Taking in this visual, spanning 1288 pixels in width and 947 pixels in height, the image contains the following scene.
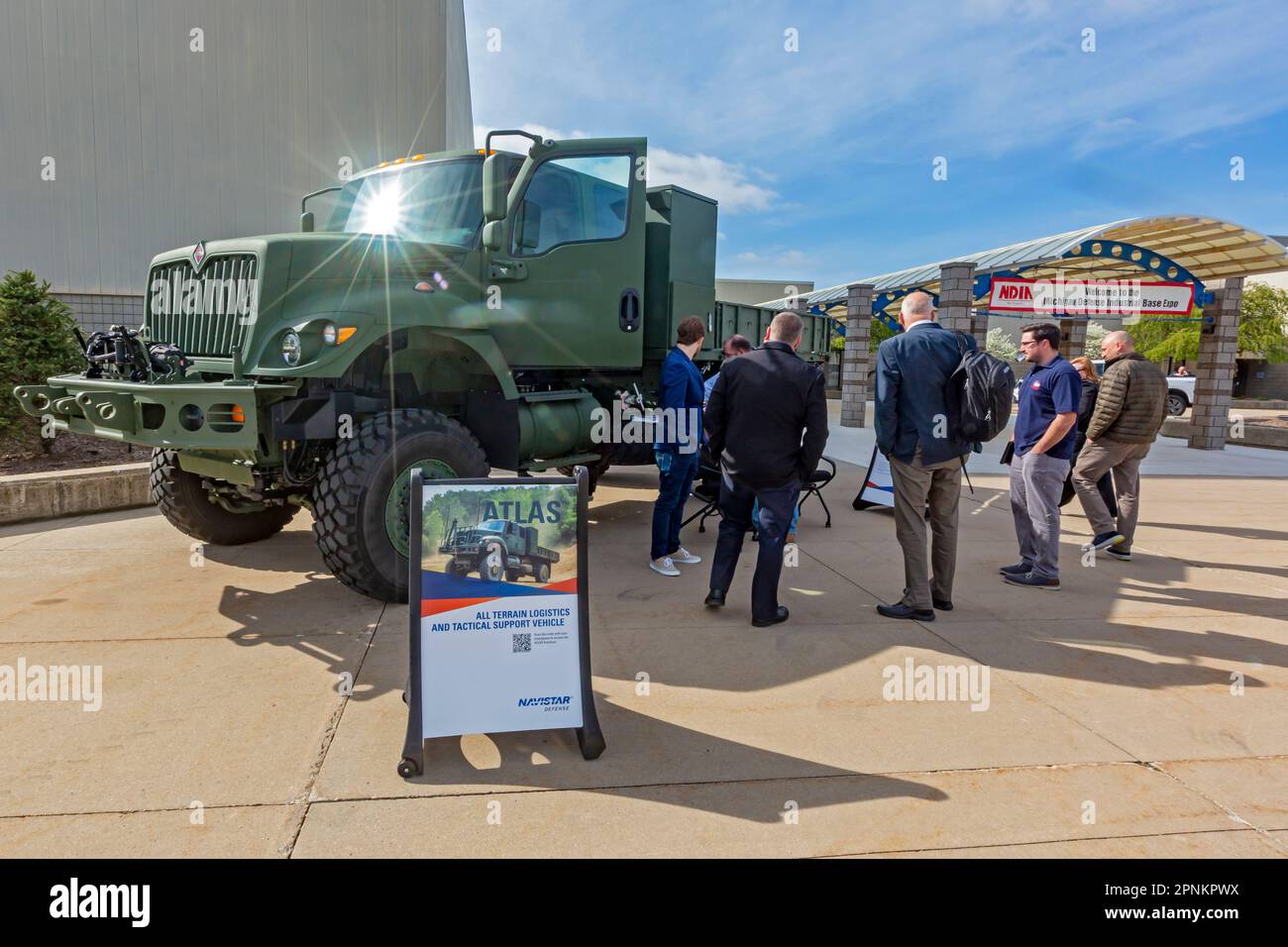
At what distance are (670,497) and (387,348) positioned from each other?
7.14 ft

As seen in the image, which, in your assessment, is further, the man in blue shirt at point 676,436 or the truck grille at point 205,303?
the man in blue shirt at point 676,436

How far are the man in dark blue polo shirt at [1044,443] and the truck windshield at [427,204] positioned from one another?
393 cm

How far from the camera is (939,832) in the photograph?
2.59 meters

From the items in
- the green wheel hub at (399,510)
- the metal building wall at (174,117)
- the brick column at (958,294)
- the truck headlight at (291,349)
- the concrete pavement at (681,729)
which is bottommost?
the concrete pavement at (681,729)

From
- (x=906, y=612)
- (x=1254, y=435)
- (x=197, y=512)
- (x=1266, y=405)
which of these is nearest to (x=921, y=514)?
(x=906, y=612)

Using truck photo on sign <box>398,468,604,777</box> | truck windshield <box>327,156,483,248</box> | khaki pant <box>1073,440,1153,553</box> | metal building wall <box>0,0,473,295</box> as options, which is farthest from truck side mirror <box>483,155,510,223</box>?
metal building wall <box>0,0,473,295</box>

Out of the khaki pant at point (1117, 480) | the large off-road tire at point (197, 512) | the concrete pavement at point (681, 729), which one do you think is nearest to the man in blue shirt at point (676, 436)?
the concrete pavement at point (681, 729)

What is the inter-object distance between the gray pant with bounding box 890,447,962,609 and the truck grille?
3.91 m

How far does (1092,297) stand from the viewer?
1518 centimetres

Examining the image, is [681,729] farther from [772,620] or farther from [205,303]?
[205,303]

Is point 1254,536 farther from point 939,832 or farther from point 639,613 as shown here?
point 939,832

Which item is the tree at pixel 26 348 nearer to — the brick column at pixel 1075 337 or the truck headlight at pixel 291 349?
the truck headlight at pixel 291 349

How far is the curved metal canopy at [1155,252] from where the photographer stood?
46.8ft
